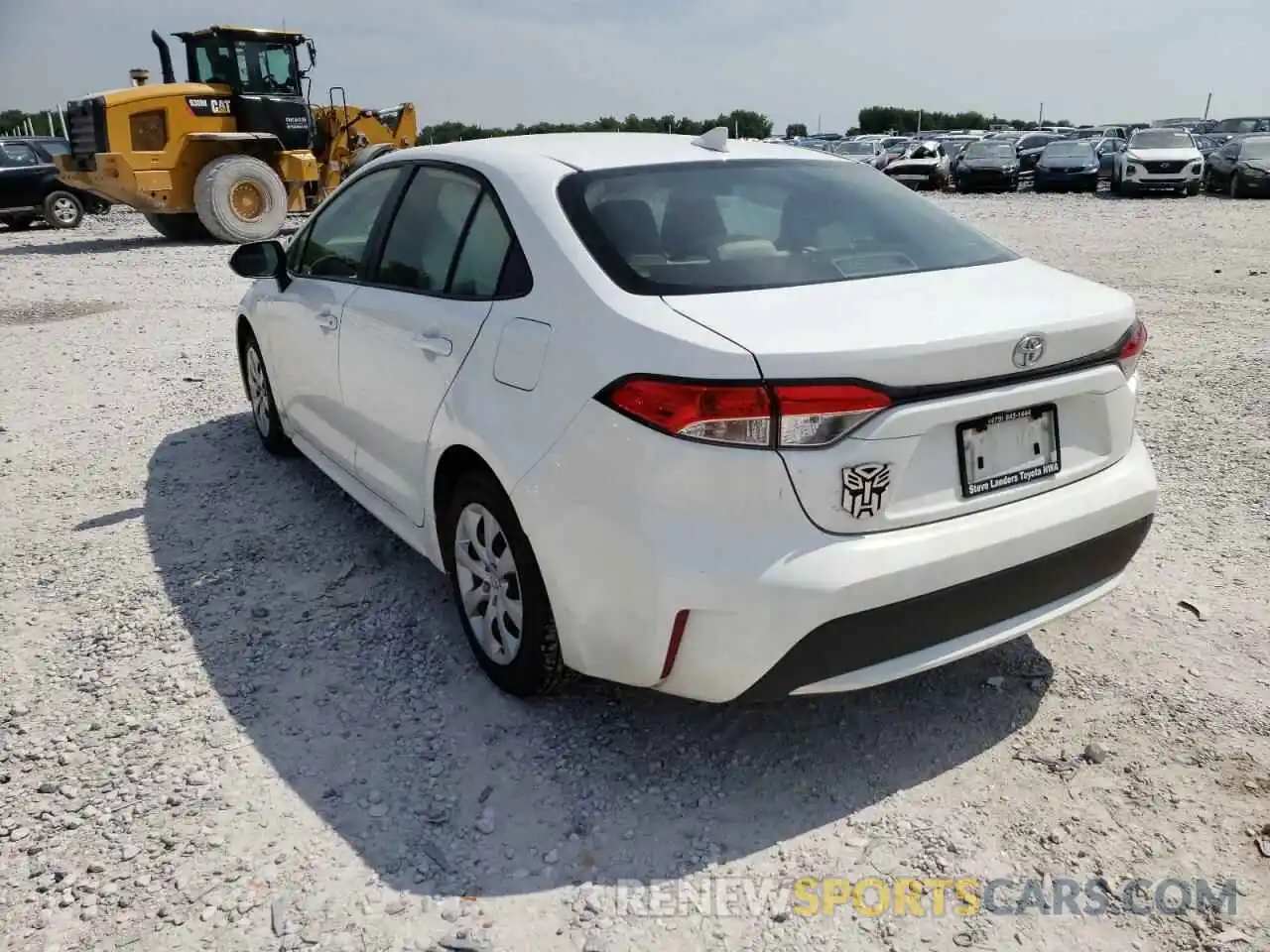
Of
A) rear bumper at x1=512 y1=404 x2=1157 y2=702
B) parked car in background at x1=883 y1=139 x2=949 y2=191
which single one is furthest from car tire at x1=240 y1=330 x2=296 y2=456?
parked car in background at x1=883 y1=139 x2=949 y2=191

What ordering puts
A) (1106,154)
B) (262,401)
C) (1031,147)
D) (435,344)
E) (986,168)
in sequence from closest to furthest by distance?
(435,344) < (262,401) < (986,168) < (1106,154) < (1031,147)

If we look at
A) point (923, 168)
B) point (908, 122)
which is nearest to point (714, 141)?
point (923, 168)

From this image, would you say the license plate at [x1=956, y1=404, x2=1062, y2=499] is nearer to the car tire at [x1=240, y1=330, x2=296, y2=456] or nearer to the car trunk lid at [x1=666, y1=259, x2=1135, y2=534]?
the car trunk lid at [x1=666, y1=259, x2=1135, y2=534]

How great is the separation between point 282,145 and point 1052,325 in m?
16.0

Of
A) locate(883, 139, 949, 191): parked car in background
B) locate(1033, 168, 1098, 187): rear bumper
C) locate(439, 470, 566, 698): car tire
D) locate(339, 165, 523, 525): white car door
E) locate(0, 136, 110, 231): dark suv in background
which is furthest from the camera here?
locate(883, 139, 949, 191): parked car in background

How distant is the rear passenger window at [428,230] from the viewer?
3.22 meters

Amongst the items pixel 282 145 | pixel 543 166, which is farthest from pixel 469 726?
pixel 282 145

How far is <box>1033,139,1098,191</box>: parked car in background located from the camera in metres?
24.5

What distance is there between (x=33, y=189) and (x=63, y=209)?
1.84 feet

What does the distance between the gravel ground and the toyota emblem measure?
1114mm

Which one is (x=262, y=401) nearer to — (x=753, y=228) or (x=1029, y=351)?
(x=753, y=228)

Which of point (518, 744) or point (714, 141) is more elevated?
point (714, 141)

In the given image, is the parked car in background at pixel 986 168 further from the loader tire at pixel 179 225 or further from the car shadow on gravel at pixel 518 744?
the car shadow on gravel at pixel 518 744

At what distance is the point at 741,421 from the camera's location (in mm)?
2178
